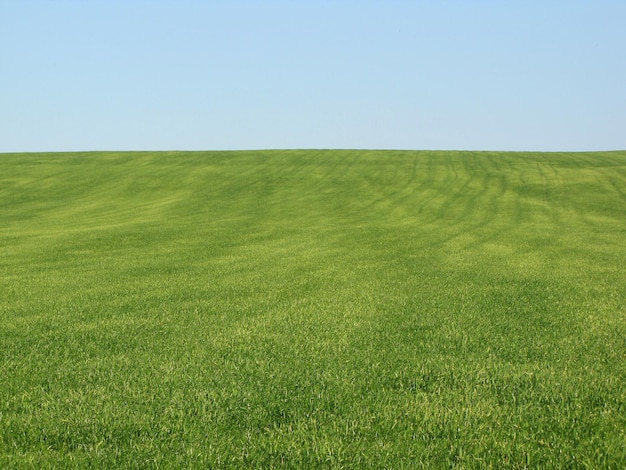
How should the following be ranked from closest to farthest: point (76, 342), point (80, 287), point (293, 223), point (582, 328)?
point (76, 342) → point (582, 328) → point (80, 287) → point (293, 223)

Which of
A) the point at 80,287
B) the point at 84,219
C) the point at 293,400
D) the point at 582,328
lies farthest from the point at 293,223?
the point at 293,400

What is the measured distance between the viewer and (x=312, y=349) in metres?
7.98

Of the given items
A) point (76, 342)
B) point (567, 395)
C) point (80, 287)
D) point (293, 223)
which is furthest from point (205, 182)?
point (567, 395)

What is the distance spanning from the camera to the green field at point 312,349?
532 cm

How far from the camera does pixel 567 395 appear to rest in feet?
20.9

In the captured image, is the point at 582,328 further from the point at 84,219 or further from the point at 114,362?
the point at 84,219

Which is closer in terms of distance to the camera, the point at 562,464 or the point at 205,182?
the point at 562,464

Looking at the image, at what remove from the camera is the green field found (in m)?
5.32

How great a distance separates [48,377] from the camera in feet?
22.9

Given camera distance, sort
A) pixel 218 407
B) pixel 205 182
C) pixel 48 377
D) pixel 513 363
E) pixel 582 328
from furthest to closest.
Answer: pixel 205 182 → pixel 582 328 → pixel 513 363 → pixel 48 377 → pixel 218 407

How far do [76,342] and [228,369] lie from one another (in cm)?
265

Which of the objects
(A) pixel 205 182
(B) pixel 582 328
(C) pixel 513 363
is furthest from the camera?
(A) pixel 205 182

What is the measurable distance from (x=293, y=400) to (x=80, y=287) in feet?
27.2

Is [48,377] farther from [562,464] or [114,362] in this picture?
[562,464]
